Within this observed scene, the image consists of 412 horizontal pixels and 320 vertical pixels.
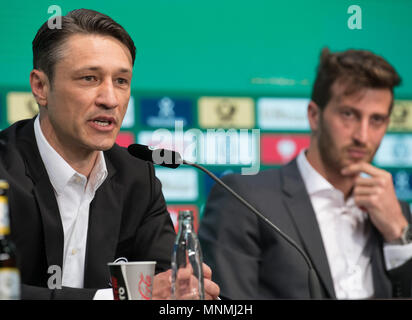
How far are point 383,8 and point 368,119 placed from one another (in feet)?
2.04

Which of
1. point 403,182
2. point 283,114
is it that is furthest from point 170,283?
point 403,182

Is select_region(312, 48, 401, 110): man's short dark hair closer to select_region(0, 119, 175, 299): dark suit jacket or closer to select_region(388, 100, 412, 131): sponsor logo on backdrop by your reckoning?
select_region(388, 100, 412, 131): sponsor logo on backdrop

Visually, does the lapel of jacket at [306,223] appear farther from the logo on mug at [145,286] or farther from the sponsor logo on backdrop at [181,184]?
the logo on mug at [145,286]

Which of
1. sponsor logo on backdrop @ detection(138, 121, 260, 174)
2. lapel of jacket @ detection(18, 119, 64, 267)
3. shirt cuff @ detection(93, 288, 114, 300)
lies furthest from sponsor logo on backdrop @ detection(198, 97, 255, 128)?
shirt cuff @ detection(93, 288, 114, 300)

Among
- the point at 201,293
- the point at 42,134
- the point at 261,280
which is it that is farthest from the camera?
the point at 261,280

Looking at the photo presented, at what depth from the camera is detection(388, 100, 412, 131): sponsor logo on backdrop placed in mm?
2594

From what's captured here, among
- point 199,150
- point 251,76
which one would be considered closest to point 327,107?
point 251,76

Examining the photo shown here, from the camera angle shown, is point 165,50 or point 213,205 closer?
point 213,205

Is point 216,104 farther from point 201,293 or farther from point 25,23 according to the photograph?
point 201,293

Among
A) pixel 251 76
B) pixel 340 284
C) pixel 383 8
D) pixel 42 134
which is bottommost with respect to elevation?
pixel 340 284

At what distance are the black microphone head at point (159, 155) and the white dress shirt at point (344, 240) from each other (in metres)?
1.00

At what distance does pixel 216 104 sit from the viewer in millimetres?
2434

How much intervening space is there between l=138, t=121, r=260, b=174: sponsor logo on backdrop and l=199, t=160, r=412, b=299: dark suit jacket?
0.84ft

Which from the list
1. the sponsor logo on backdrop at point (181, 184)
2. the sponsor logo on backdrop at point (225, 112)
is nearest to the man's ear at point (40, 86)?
the sponsor logo on backdrop at point (181, 184)
